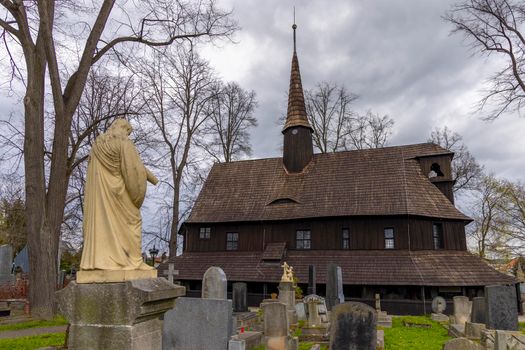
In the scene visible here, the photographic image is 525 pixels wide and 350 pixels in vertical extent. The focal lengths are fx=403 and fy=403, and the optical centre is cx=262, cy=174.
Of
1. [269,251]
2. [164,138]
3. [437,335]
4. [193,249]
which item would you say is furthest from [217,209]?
[437,335]

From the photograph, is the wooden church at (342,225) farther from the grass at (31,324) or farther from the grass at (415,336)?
the grass at (31,324)

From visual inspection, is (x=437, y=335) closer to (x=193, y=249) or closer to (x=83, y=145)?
(x=193, y=249)

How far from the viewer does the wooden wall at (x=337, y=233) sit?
20016mm

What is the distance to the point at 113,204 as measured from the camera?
3852 millimetres

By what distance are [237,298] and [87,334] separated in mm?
14228

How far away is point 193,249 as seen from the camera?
967 inches

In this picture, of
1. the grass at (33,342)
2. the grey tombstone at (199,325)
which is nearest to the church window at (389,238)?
the grey tombstone at (199,325)

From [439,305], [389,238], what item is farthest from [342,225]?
[439,305]

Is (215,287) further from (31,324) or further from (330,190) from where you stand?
(330,190)

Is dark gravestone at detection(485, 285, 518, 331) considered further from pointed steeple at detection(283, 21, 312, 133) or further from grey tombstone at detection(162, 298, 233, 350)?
pointed steeple at detection(283, 21, 312, 133)

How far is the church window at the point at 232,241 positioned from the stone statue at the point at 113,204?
20.0 m

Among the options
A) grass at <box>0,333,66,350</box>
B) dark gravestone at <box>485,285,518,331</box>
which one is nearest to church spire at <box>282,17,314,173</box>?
dark gravestone at <box>485,285,518,331</box>

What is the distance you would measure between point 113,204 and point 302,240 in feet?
62.4

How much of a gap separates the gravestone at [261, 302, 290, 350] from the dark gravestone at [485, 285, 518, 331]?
621 centimetres
